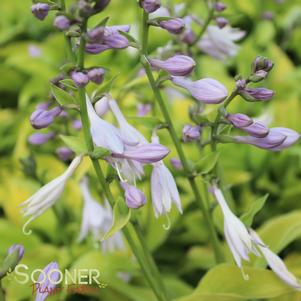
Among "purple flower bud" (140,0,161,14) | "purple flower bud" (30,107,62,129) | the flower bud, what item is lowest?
"purple flower bud" (30,107,62,129)

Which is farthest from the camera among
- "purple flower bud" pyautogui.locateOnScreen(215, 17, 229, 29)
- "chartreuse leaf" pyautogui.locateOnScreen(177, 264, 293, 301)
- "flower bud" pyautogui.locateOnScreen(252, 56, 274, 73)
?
"purple flower bud" pyautogui.locateOnScreen(215, 17, 229, 29)

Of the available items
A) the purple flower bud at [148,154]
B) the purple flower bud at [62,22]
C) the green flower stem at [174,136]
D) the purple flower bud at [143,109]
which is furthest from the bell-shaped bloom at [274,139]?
the purple flower bud at [143,109]

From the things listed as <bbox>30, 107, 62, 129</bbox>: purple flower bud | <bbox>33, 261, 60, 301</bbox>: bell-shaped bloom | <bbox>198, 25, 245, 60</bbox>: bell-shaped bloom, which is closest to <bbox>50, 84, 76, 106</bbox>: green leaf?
<bbox>30, 107, 62, 129</bbox>: purple flower bud

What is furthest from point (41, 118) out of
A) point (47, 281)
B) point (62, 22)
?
point (47, 281)

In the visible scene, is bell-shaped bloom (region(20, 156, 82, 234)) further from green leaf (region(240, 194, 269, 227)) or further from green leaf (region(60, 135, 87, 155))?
green leaf (region(240, 194, 269, 227))

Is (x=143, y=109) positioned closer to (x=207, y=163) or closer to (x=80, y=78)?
(x=207, y=163)

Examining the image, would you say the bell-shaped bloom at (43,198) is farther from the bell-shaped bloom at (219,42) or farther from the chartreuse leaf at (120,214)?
the bell-shaped bloom at (219,42)
